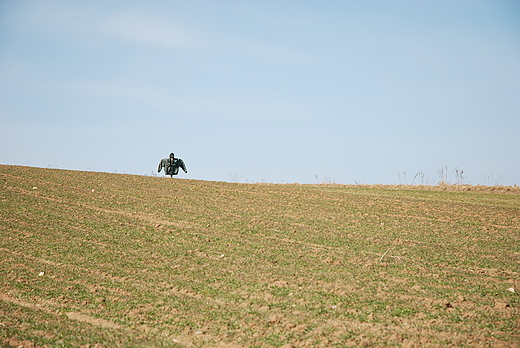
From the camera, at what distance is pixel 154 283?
7484 millimetres

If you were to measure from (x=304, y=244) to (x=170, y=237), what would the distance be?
2.58 meters

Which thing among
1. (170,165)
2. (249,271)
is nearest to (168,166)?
(170,165)

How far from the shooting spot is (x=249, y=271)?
8.03 m

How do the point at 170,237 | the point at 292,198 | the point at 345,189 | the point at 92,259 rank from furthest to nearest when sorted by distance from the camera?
1. the point at 345,189
2. the point at 292,198
3. the point at 170,237
4. the point at 92,259

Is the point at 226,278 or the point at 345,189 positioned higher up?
the point at 345,189

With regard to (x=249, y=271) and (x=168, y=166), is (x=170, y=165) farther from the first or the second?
(x=249, y=271)

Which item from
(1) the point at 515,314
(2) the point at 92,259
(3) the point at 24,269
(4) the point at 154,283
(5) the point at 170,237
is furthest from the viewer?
(5) the point at 170,237

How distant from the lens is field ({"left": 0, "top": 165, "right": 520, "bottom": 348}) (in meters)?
5.80

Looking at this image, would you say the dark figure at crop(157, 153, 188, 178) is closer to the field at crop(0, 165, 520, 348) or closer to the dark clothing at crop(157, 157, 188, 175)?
the dark clothing at crop(157, 157, 188, 175)

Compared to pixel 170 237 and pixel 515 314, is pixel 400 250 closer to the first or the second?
pixel 515 314

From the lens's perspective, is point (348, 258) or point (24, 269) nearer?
point (24, 269)

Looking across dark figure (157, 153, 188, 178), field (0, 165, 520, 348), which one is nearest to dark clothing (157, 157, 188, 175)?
dark figure (157, 153, 188, 178)

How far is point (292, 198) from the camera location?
1505cm

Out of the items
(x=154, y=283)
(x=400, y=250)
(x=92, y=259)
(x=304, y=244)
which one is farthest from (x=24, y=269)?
(x=400, y=250)
